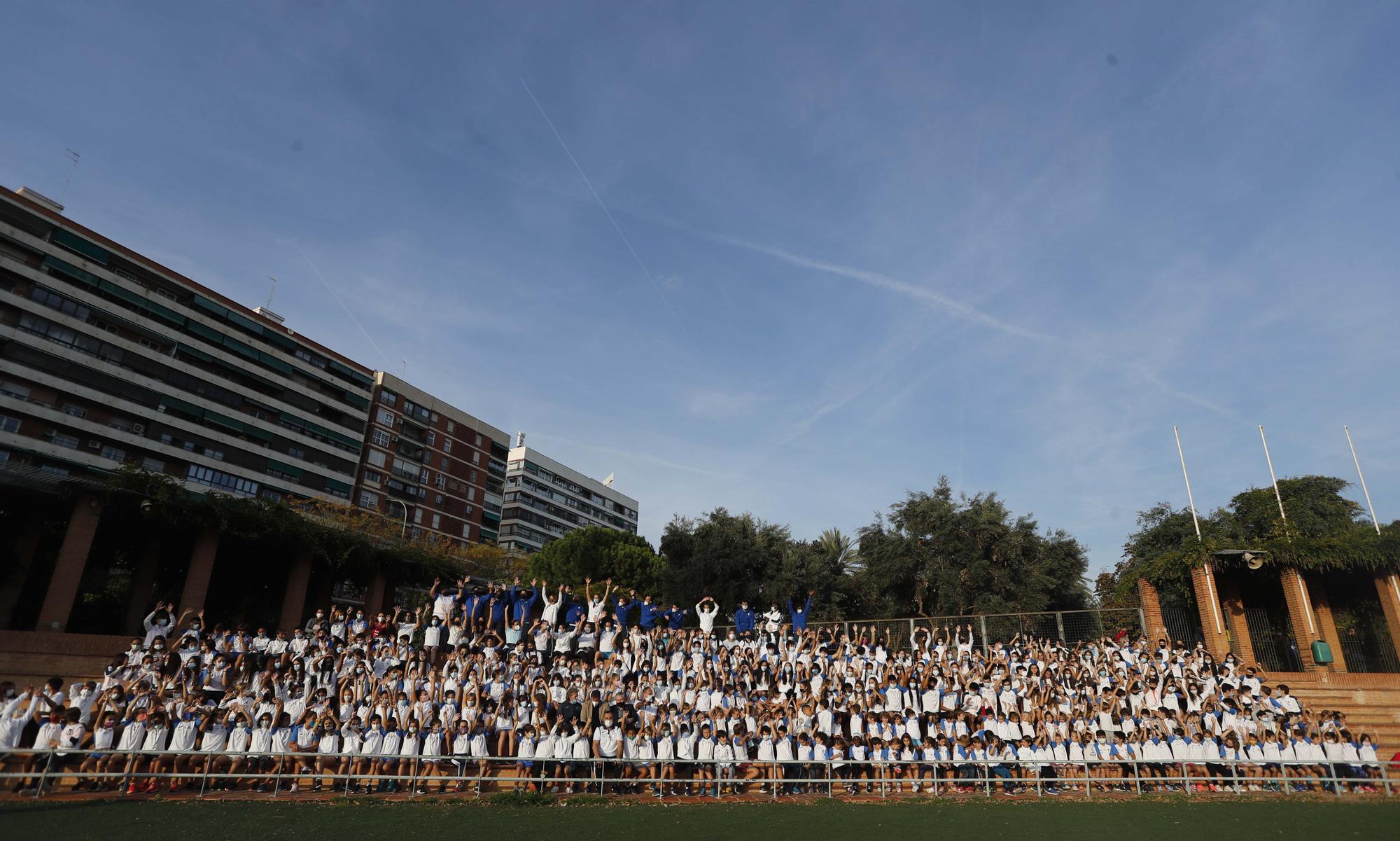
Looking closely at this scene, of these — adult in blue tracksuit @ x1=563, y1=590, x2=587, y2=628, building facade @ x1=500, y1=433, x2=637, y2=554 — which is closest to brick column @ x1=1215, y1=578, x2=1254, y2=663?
adult in blue tracksuit @ x1=563, y1=590, x2=587, y2=628

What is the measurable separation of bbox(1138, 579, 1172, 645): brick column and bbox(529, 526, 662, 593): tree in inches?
1509

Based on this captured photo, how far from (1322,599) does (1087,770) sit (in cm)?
1772

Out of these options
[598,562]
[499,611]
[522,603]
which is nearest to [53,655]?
[499,611]

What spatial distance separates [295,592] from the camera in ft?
102

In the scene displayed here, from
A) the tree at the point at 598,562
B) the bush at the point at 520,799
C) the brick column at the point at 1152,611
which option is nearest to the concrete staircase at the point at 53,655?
the bush at the point at 520,799

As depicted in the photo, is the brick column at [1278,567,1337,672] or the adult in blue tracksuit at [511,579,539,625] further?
the brick column at [1278,567,1337,672]

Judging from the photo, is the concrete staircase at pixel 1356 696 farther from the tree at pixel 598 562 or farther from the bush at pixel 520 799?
the tree at pixel 598 562

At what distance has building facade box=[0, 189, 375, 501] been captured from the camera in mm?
43594

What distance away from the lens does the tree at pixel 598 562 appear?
57.2 m

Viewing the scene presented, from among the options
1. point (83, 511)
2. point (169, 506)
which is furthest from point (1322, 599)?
point (83, 511)

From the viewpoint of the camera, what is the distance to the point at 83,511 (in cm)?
2384

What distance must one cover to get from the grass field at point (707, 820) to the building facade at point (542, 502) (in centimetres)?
7162

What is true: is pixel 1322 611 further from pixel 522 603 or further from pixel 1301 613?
pixel 522 603

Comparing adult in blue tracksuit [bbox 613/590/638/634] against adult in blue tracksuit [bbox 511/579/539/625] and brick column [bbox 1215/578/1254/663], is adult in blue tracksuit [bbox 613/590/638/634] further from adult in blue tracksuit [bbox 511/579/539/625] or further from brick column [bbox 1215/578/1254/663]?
brick column [bbox 1215/578/1254/663]
